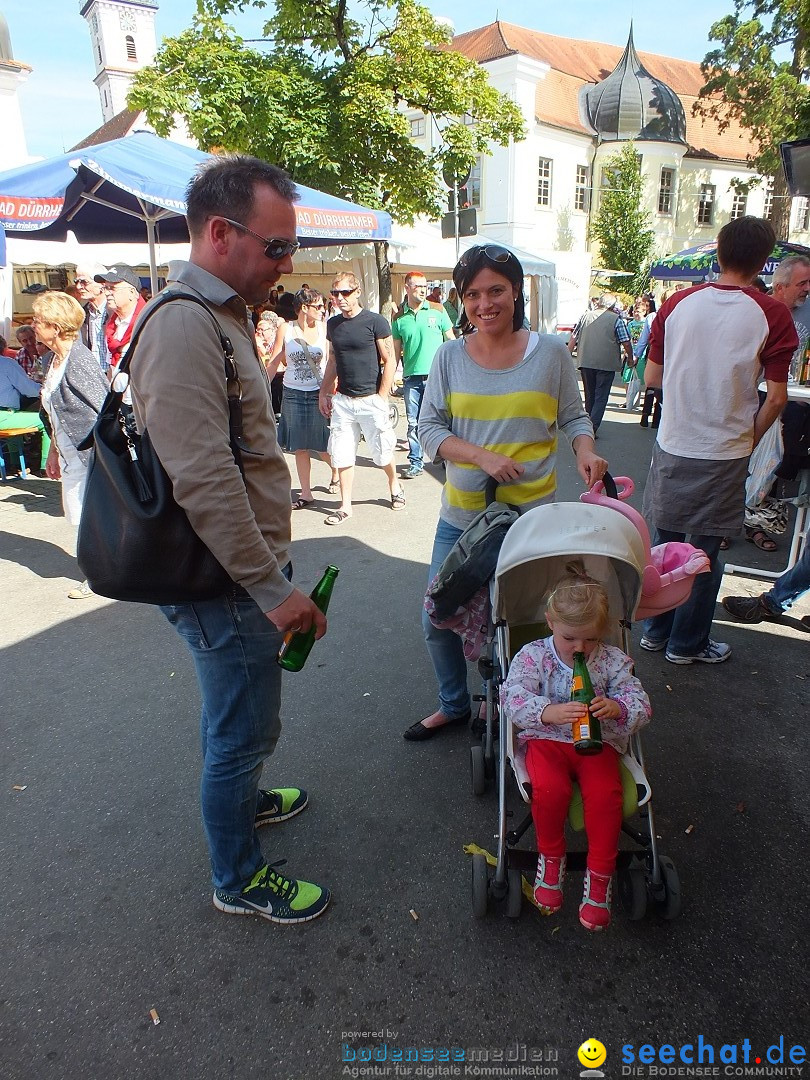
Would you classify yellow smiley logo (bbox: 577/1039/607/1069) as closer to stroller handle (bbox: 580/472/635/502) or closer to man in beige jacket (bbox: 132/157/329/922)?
man in beige jacket (bbox: 132/157/329/922)

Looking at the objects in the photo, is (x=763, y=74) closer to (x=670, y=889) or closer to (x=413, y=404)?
(x=413, y=404)

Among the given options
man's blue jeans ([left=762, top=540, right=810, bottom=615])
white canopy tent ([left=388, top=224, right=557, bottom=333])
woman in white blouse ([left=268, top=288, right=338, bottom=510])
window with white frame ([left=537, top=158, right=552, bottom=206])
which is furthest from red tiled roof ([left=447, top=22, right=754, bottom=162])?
man's blue jeans ([left=762, top=540, right=810, bottom=615])

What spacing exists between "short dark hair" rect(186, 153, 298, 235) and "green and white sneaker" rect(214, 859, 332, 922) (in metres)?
1.98

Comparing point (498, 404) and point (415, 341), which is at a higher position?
point (415, 341)

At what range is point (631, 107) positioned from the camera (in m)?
35.4

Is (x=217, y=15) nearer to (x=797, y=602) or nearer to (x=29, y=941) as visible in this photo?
(x=797, y=602)

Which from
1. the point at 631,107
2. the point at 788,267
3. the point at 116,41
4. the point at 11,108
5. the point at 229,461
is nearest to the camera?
the point at 229,461

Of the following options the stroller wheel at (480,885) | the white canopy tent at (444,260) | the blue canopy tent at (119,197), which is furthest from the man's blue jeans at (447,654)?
the white canopy tent at (444,260)

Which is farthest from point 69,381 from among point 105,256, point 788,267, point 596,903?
point 105,256

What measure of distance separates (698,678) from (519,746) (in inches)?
70.3

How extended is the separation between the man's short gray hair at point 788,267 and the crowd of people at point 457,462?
6.89ft

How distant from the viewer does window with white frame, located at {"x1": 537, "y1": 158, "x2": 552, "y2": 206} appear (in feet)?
111

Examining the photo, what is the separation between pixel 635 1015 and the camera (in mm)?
1903

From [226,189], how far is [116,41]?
7691cm
